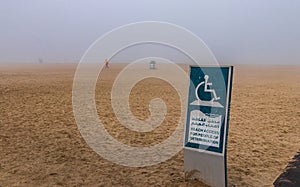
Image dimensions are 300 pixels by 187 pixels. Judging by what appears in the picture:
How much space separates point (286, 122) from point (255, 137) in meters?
2.08

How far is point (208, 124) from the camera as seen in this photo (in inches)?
160

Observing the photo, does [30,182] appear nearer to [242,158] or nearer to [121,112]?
[242,158]

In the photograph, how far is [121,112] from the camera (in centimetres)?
992

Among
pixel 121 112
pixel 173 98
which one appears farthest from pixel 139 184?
pixel 173 98

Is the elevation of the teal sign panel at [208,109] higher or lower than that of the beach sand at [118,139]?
higher

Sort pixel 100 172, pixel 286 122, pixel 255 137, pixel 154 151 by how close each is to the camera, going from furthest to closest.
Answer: pixel 286 122 → pixel 255 137 → pixel 154 151 → pixel 100 172

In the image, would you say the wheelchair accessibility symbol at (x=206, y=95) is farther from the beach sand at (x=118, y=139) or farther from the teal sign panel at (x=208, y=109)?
the beach sand at (x=118, y=139)

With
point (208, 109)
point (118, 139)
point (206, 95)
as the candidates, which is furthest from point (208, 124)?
point (118, 139)

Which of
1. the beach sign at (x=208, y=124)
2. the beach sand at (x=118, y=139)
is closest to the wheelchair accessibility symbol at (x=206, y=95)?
the beach sign at (x=208, y=124)

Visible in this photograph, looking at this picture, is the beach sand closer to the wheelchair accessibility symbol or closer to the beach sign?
the beach sign

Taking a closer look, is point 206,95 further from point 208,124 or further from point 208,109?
point 208,124

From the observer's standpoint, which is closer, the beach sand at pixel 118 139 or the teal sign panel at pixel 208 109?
the teal sign panel at pixel 208 109

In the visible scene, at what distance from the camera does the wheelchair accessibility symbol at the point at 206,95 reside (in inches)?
156

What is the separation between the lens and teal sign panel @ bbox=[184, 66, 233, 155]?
12.7ft
